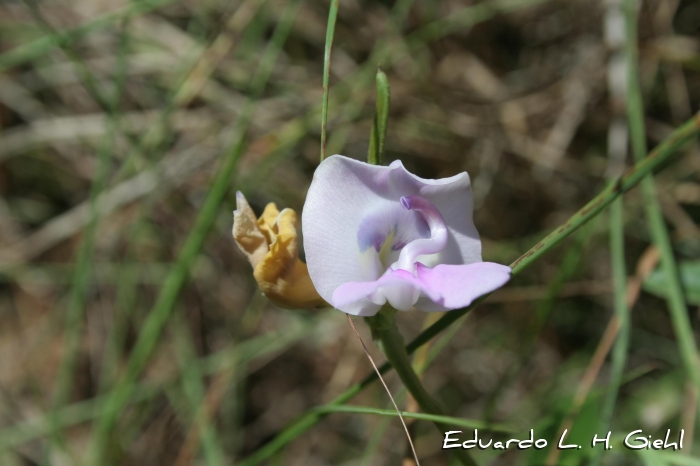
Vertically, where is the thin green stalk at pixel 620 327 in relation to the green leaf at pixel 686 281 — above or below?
below

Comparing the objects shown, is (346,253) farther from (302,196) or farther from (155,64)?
(155,64)

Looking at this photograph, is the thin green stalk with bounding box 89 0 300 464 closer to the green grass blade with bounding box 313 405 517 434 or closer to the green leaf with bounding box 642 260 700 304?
the green grass blade with bounding box 313 405 517 434

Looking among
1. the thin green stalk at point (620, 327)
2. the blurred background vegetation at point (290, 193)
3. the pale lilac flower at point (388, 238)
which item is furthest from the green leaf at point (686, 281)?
the pale lilac flower at point (388, 238)

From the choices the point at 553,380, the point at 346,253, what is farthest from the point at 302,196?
the point at 346,253

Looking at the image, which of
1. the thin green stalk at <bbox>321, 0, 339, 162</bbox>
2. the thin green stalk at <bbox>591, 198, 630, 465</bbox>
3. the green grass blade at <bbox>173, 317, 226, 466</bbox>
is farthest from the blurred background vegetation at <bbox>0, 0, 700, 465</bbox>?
the thin green stalk at <bbox>321, 0, 339, 162</bbox>

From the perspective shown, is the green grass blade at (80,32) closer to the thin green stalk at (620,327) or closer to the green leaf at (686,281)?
the thin green stalk at (620,327)

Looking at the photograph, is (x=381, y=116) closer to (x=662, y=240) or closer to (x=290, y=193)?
(x=662, y=240)
